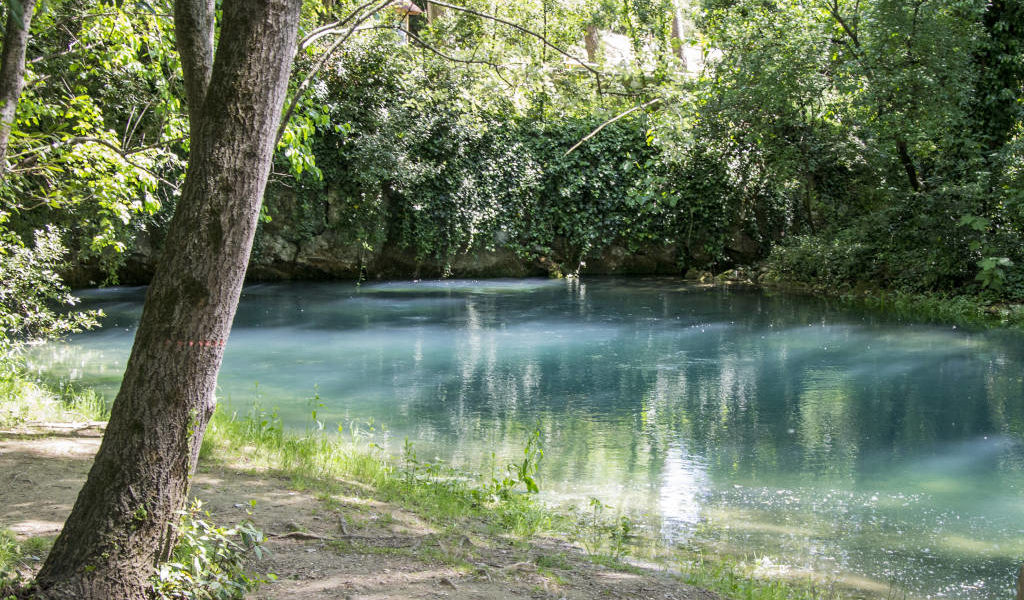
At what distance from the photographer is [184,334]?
227 centimetres

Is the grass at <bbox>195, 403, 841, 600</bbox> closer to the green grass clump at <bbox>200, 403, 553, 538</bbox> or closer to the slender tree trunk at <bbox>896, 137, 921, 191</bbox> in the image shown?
the green grass clump at <bbox>200, 403, 553, 538</bbox>

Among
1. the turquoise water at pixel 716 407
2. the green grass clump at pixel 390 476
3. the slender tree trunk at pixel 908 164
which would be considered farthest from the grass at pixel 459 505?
the slender tree trunk at pixel 908 164

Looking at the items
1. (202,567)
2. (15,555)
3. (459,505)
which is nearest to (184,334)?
(202,567)

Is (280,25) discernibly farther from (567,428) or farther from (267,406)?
(267,406)

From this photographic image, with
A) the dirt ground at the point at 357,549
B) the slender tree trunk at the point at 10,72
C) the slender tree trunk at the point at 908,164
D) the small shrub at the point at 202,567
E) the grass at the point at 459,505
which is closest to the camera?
the small shrub at the point at 202,567

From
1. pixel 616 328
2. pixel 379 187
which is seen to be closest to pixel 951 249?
pixel 616 328

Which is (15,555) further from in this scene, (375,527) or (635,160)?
(635,160)

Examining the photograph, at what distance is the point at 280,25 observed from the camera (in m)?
2.35

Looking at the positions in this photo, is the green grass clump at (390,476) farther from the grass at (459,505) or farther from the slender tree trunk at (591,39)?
the slender tree trunk at (591,39)

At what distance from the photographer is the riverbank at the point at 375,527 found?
9.62ft

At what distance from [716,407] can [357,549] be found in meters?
4.57

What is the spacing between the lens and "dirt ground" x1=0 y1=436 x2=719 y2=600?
9.43 ft

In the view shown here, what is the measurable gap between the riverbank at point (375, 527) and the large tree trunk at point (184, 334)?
50 centimetres

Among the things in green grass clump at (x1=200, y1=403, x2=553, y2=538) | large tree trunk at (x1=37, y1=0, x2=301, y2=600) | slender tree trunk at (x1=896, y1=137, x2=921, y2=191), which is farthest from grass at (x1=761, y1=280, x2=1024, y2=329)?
large tree trunk at (x1=37, y1=0, x2=301, y2=600)
